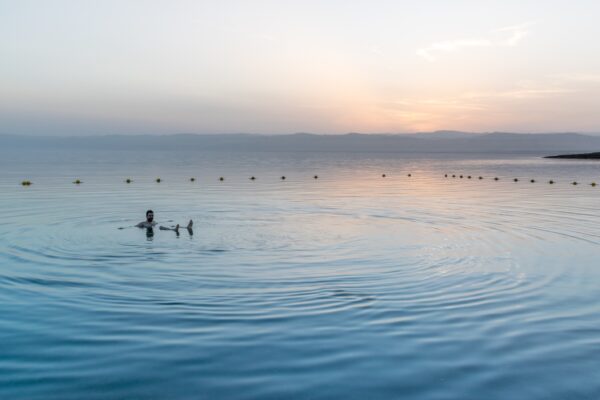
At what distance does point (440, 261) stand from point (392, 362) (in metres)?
10.8

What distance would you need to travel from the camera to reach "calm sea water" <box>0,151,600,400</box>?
31.5ft

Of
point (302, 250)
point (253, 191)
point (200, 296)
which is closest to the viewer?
point (200, 296)

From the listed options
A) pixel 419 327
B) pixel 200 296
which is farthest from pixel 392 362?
pixel 200 296

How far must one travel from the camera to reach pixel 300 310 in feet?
45.6

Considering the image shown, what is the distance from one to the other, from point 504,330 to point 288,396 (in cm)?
588

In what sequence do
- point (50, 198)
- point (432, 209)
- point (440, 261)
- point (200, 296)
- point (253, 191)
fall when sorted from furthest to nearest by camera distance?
point (253, 191)
point (50, 198)
point (432, 209)
point (440, 261)
point (200, 296)

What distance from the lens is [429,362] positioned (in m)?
10.5

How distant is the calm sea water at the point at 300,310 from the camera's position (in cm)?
961

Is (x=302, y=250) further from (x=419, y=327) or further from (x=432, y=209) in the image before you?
(x=432, y=209)

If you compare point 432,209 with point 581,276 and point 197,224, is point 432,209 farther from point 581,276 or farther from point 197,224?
point 581,276

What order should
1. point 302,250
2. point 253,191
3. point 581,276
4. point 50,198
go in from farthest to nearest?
point 253,191 < point 50,198 < point 302,250 < point 581,276

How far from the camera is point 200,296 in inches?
605

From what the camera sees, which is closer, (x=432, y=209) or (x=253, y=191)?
(x=432, y=209)

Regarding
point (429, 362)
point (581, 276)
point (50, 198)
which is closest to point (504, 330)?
point (429, 362)
